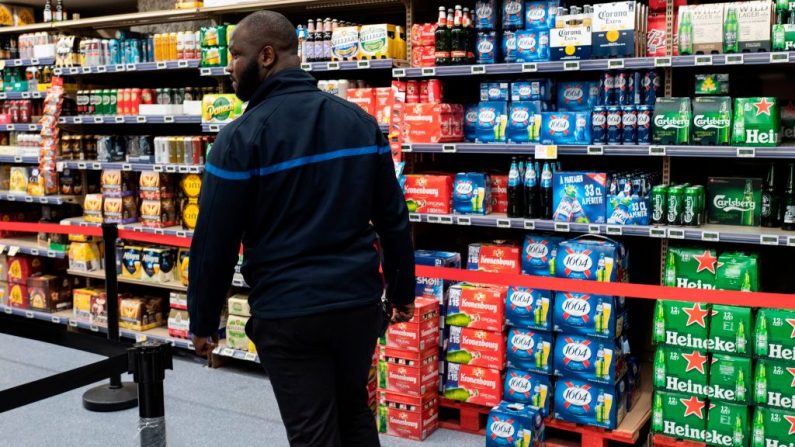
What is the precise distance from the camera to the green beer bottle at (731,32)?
405cm

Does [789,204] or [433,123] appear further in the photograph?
[433,123]

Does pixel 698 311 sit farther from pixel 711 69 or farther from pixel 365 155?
pixel 365 155

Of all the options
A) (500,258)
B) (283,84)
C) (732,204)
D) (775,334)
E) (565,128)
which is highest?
(283,84)

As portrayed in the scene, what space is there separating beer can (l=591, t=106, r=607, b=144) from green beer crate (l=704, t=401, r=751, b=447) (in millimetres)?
1513

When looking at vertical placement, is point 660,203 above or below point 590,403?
above

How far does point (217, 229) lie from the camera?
8.36 feet

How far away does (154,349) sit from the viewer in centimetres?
234

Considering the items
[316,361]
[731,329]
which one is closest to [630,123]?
[731,329]

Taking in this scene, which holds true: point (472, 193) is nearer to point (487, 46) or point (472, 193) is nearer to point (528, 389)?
point (487, 46)

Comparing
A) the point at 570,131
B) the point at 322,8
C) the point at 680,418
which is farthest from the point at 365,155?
the point at 322,8

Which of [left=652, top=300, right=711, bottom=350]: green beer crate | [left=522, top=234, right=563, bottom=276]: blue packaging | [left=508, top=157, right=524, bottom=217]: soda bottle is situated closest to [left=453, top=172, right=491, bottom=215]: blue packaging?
[left=508, top=157, right=524, bottom=217]: soda bottle

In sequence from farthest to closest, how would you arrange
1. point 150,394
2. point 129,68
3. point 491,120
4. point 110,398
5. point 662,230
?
point 129,68 → point 110,398 → point 491,120 → point 662,230 → point 150,394

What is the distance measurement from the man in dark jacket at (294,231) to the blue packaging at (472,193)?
2176 millimetres

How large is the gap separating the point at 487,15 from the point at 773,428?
8.96 feet
